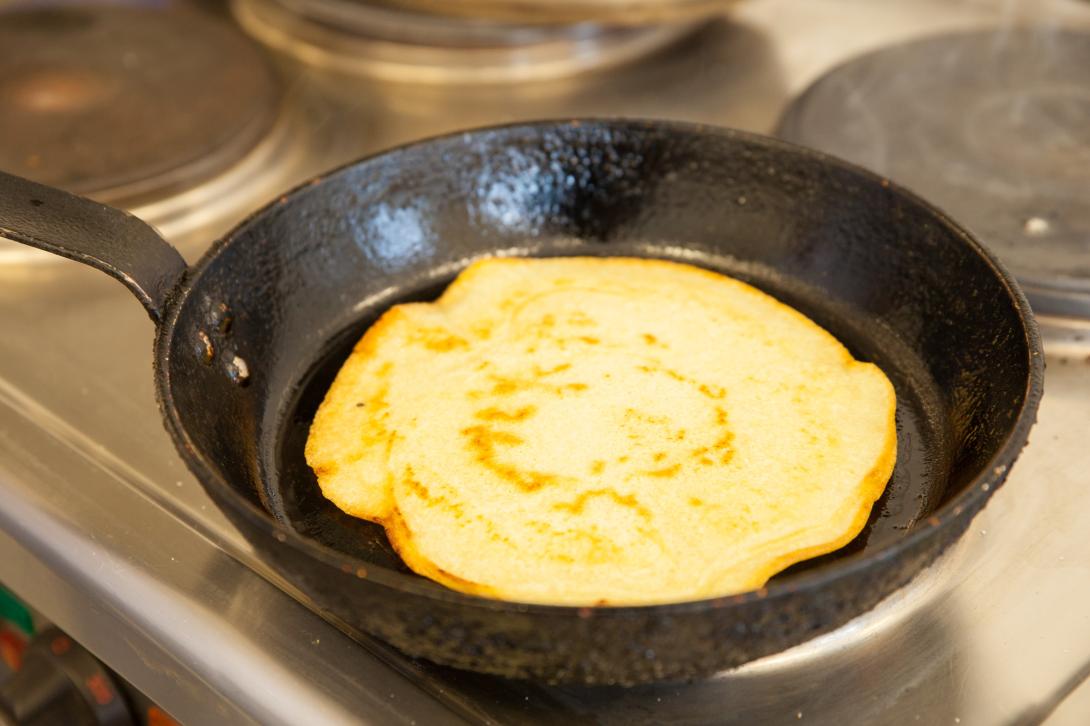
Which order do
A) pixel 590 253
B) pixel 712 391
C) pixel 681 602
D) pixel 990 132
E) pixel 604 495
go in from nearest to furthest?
pixel 681 602, pixel 604 495, pixel 712 391, pixel 590 253, pixel 990 132

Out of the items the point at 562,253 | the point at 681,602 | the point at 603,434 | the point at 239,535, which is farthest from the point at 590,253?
the point at 681,602

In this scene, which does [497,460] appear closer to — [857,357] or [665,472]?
[665,472]

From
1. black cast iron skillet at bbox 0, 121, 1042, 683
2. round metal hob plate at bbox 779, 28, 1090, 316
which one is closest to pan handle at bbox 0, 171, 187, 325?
black cast iron skillet at bbox 0, 121, 1042, 683

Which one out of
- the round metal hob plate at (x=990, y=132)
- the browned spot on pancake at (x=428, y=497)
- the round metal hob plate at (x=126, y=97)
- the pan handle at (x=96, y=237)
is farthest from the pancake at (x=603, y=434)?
the round metal hob plate at (x=126, y=97)

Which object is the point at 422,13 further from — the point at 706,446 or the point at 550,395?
the point at 706,446

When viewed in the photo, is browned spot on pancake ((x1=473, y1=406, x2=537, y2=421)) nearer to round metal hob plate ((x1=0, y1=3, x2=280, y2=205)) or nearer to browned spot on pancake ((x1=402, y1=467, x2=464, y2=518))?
browned spot on pancake ((x1=402, y1=467, x2=464, y2=518))

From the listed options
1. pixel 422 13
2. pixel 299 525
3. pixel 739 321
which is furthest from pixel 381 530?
pixel 422 13
